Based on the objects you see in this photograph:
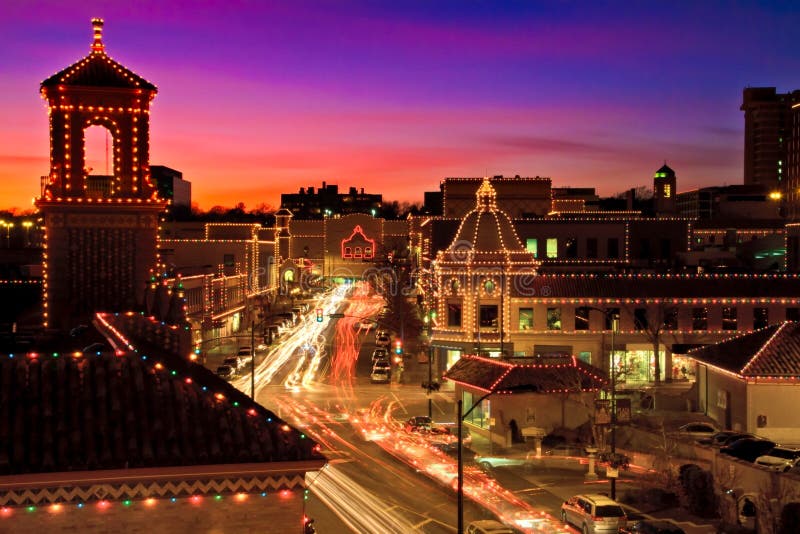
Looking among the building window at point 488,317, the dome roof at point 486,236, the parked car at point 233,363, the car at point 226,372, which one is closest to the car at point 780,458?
the building window at point 488,317

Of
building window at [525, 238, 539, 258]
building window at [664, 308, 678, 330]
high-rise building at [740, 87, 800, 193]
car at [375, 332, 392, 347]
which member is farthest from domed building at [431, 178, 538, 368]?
high-rise building at [740, 87, 800, 193]

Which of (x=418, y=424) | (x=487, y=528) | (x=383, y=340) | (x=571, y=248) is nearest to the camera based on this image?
(x=487, y=528)

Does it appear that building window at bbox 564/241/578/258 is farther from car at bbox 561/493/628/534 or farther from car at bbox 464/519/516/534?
car at bbox 464/519/516/534

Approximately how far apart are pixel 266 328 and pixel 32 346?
193 feet

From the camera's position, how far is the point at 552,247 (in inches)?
2721

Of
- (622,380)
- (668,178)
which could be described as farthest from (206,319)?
(668,178)

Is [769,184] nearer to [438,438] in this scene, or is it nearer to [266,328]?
[266,328]

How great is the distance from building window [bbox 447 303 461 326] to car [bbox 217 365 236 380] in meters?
13.1

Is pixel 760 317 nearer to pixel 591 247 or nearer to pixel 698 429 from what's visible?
pixel 591 247

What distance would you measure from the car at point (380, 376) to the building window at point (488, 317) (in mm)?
6456

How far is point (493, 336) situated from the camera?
56.3 meters

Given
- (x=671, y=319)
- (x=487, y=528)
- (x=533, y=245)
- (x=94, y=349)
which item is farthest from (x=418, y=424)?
(x=533, y=245)

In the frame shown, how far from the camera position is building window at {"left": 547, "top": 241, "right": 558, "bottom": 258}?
226 ft

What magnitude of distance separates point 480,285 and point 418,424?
16460 millimetres
